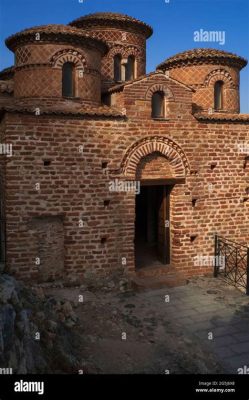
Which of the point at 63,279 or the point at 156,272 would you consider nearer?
the point at 63,279

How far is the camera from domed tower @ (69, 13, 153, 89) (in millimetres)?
16234

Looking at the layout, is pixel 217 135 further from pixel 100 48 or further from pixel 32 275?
pixel 32 275

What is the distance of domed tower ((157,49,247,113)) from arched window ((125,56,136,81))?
1.50 meters

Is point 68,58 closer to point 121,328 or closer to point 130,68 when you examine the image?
point 130,68

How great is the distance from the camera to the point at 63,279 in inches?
457

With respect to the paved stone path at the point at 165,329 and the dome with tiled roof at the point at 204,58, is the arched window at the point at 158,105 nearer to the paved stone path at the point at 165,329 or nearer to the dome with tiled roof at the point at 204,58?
the dome with tiled roof at the point at 204,58

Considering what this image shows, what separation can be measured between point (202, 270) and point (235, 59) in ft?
27.3

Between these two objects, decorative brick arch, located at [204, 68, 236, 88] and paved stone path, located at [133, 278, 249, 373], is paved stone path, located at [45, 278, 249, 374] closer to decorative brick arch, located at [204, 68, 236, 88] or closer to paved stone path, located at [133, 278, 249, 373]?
paved stone path, located at [133, 278, 249, 373]

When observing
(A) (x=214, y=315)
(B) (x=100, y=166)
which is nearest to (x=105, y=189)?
(B) (x=100, y=166)

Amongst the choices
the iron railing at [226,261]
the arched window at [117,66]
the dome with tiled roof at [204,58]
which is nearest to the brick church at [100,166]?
the iron railing at [226,261]

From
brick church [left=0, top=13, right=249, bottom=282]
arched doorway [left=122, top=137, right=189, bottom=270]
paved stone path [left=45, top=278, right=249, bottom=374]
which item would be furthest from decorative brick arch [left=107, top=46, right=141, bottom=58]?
paved stone path [left=45, top=278, right=249, bottom=374]

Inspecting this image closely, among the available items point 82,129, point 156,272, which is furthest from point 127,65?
point 156,272

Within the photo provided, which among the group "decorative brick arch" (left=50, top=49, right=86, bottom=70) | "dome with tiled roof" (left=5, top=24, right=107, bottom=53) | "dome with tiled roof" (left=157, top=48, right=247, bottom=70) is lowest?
"decorative brick arch" (left=50, top=49, right=86, bottom=70)

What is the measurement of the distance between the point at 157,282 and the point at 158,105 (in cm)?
540
